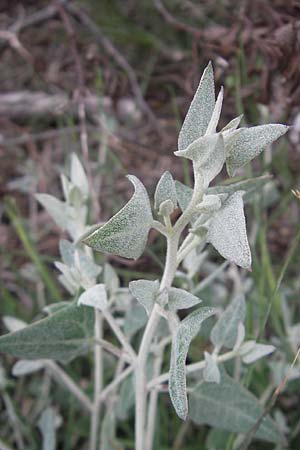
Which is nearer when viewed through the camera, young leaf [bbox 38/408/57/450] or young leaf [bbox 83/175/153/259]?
young leaf [bbox 83/175/153/259]

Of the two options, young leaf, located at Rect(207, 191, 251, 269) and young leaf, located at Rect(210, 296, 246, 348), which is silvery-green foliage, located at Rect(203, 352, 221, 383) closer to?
young leaf, located at Rect(210, 296, 246, 348)

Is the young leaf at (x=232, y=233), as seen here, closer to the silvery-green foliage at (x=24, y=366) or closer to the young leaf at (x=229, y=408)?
the young leaf at (x=229, y=408)

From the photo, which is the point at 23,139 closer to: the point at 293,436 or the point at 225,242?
the point at 293,436

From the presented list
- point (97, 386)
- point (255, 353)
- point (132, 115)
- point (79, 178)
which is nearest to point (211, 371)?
point (255, 353)

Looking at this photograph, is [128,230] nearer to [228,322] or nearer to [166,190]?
[166,190]

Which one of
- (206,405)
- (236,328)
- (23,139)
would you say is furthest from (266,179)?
(23,139)

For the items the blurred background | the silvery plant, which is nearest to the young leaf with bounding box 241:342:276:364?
the silvery plant
